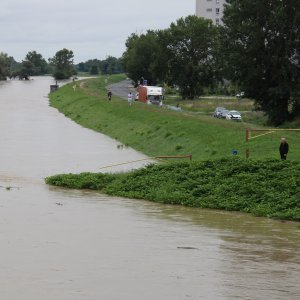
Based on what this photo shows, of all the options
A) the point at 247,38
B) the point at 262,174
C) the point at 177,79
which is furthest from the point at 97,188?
the point at 177,79

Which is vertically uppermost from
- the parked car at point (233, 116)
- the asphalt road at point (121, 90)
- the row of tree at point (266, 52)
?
the row of tree at point (266, 52)

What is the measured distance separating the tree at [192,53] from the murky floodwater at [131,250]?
69.3 m

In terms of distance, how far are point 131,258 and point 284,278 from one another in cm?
388

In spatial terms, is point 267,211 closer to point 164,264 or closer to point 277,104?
point 164,264

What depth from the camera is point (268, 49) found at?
183 ft

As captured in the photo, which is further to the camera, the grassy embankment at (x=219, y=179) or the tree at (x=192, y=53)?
the tree at (x=192, y=53)

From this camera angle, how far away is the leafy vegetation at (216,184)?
24.4 m

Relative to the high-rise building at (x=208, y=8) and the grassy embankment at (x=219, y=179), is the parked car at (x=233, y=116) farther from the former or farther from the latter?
the high-rise building at (x=208, y=8)

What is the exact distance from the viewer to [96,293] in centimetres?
1405

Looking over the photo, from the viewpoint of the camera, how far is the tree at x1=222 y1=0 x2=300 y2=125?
54.7 metres

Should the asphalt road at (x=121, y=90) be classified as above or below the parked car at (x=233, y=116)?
below

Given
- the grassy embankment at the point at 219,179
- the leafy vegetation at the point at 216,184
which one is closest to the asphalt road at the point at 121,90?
the grassy embankment at the point at 219,179

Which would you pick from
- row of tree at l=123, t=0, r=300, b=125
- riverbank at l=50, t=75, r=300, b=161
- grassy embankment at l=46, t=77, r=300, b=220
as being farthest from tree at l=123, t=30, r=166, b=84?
grassy embankment at l=46, t=77, r=300, b=220

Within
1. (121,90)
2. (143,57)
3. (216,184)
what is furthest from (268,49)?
(143,57)
